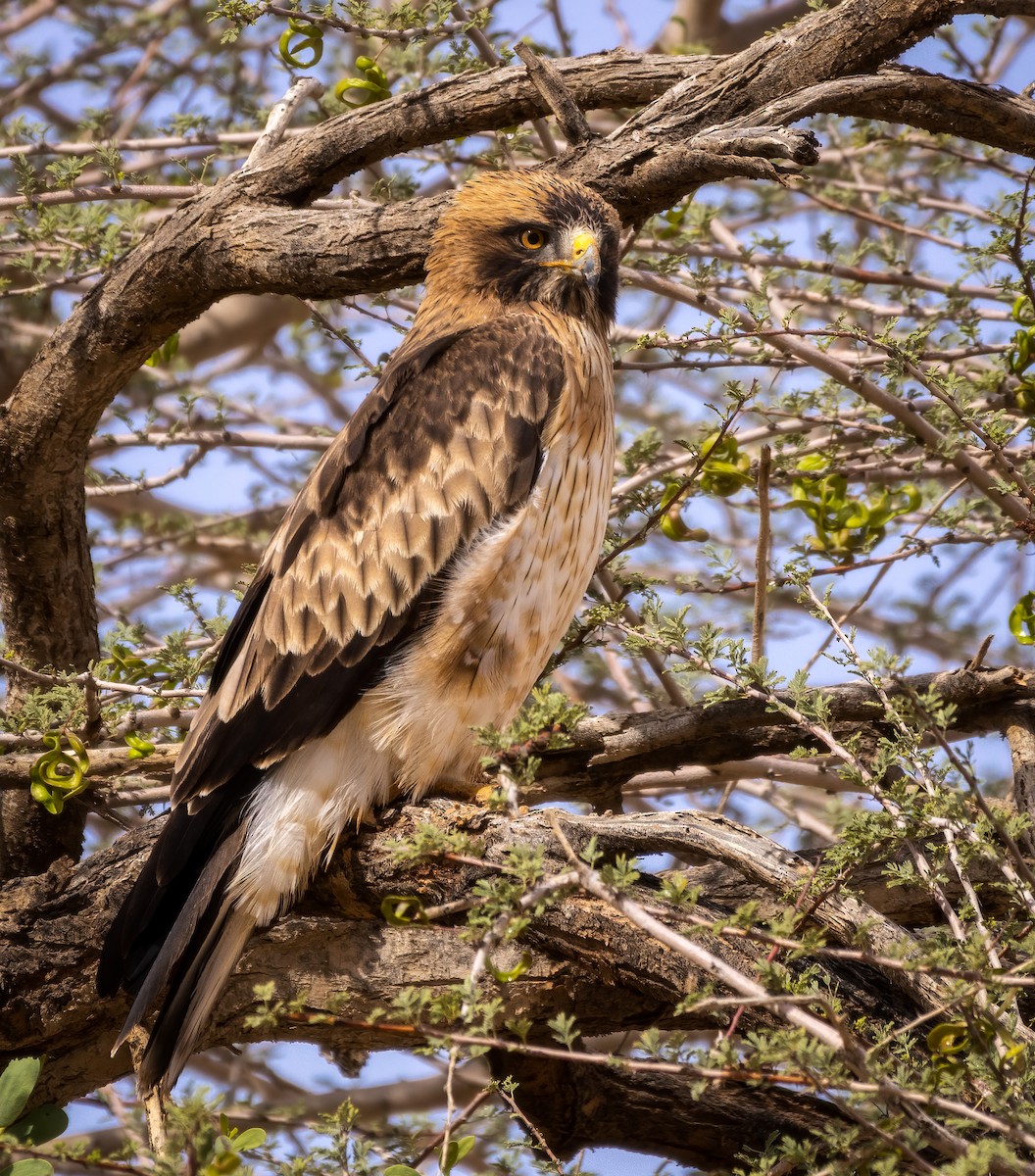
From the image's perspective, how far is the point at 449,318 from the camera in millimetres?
4590

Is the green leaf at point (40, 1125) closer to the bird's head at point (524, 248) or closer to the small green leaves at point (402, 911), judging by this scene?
the small green leaves at point (402, 911)

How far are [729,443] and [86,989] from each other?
2695mm

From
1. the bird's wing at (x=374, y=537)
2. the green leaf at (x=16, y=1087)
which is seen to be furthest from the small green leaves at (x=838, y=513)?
the green leaf at (x=16, y=1087)

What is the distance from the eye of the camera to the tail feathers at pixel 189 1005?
3420mm

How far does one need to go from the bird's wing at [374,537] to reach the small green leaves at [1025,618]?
5.23 ft

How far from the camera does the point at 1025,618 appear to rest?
4.10m

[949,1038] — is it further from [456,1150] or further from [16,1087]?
[16,1087]

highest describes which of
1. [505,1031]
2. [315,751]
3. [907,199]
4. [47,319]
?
[907,199]

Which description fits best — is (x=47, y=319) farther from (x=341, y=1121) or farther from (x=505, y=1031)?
(x=341, y=1121)

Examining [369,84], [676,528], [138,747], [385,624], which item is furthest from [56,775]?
[369,84]

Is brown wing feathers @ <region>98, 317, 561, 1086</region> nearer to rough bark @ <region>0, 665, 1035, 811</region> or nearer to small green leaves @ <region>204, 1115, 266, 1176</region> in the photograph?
small green leaves @ <region>204, 1115, 266, 1176</region>

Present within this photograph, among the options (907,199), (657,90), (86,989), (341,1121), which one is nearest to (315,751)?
(86,989)

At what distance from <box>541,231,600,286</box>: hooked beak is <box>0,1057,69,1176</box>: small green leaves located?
9.45 feet

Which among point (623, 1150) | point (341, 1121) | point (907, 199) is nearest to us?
point (341, 1121)
